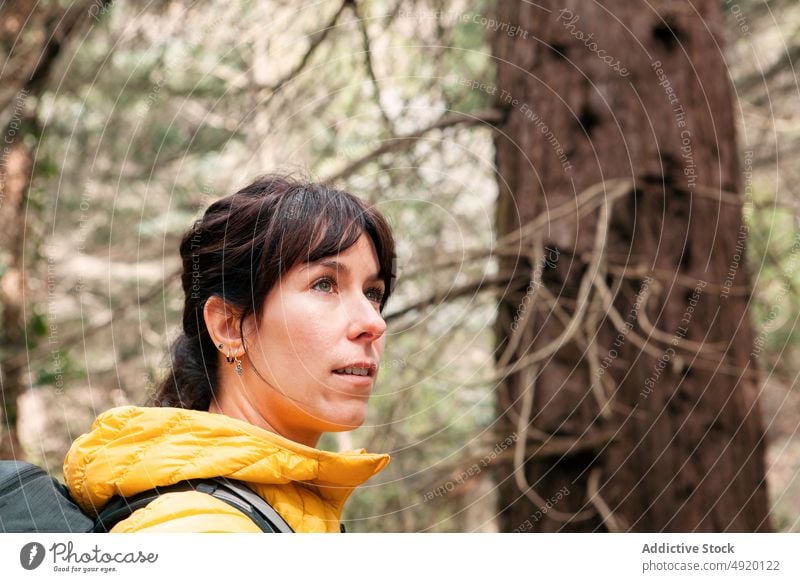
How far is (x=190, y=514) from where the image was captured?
1.06m

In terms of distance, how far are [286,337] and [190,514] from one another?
0.34 metres

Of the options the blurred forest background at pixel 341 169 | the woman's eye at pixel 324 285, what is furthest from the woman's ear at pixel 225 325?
the blurred forest background at pixel 341 169

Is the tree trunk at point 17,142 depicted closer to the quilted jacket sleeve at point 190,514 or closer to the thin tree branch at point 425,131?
the thin tree branch at point 425,131

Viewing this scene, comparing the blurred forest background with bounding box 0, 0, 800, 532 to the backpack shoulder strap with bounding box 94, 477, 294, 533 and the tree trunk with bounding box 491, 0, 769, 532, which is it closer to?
the tree trunk with bounding box 491, 0, 769, 532

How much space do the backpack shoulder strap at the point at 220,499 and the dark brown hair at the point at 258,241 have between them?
297 millimetres

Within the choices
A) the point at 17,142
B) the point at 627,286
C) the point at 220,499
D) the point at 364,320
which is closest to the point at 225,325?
the point at 364,320

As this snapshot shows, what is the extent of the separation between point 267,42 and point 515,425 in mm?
1417

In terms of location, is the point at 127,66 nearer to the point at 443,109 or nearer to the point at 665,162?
the point at 443,109

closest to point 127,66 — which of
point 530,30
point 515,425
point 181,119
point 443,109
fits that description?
point 181,119

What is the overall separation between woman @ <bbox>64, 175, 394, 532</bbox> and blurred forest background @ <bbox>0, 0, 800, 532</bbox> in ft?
2.48

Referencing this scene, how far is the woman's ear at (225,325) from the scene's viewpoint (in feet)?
4.41

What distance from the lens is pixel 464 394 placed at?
307cm

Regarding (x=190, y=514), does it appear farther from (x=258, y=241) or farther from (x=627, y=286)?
(x=627, y=286)
